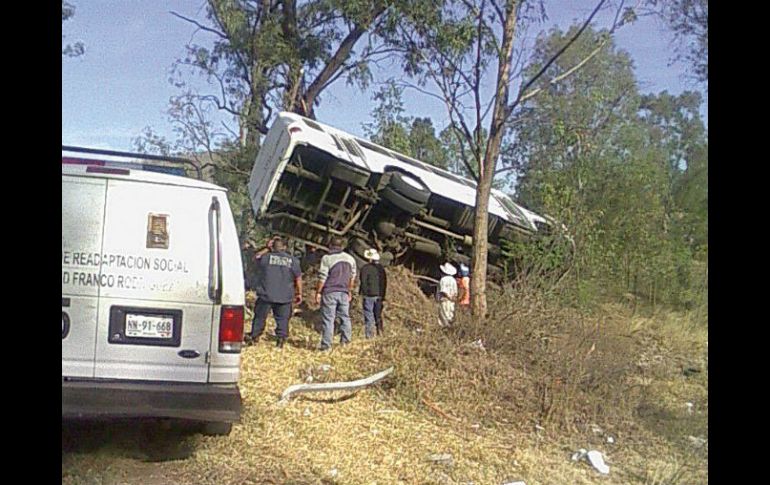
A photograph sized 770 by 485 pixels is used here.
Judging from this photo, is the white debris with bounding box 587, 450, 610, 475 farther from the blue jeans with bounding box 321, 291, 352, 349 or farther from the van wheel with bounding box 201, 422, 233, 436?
the blue jeans with bounding box 321, 291, 352, 349

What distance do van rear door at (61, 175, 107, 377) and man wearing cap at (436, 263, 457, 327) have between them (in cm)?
374

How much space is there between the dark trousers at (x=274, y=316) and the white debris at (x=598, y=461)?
3.90 m

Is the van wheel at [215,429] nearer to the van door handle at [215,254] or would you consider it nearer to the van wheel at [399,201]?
the van door handle at [215,254]

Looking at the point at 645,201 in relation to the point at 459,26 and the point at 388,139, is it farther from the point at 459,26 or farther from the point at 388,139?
the point at 388,139

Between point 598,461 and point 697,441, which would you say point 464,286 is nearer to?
point 598,461

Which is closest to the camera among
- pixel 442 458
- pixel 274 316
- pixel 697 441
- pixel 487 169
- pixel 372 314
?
pixel 697 441

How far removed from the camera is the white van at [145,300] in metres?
4.21

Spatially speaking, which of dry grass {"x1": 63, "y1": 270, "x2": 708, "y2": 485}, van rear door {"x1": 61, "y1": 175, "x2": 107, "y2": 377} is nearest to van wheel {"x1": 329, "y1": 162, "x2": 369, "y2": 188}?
dry grass {"x1": 63, "y1": 270, "x2": 708, "y2": 485}

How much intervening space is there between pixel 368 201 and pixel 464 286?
192cm

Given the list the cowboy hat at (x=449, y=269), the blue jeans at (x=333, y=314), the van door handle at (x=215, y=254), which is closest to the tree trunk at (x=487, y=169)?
the cowboy hat at (x=449, y=269)

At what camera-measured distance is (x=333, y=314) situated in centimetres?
860

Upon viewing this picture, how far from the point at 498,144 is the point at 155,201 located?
494 cm

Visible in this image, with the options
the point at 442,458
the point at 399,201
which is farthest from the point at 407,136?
the point at 442,458

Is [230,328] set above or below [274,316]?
above
